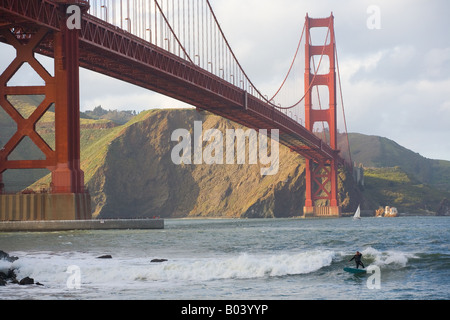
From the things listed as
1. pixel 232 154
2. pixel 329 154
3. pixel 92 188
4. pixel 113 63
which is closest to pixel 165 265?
pixel 113 63

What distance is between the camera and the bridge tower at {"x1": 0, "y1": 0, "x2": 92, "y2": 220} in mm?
47688

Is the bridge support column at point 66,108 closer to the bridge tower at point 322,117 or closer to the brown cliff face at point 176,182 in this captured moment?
the bridge tower at point 322,117

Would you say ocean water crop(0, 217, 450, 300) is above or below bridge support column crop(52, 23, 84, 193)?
below

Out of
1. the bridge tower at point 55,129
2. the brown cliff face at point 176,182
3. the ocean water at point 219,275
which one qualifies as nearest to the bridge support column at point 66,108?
the bridge tower at point 55,129

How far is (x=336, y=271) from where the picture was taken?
2581 cm

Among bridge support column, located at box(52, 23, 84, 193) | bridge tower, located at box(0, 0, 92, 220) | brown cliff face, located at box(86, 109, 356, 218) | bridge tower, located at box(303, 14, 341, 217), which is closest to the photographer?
bridge tower, located at box(0, 0, 92, 220)

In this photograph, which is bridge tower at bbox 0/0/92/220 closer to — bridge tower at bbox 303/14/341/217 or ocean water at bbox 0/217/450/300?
ocean water at bbox 0/217/450/300

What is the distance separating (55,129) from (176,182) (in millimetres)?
111649

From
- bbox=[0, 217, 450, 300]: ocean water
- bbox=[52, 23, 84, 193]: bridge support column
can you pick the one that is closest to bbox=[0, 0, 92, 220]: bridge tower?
bbox=[52, 23, 84, 193]: bridge support column

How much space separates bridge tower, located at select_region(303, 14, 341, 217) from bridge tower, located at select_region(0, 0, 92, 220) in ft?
226

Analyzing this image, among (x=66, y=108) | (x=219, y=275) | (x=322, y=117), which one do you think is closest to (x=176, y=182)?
(x=322, y=117)

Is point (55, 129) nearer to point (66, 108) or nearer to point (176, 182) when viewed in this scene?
point (66, 108)

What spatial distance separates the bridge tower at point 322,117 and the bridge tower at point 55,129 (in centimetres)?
6882

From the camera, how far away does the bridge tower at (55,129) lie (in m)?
47.7
